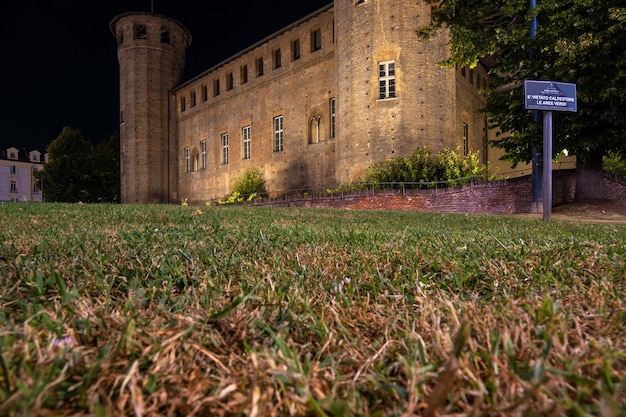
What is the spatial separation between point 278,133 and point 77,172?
2357 cm

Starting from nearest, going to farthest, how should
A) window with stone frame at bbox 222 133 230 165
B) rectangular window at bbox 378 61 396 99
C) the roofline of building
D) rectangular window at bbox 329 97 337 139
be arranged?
rectangular window at bbox 378 61 396 99 < the roofline of building < rectangular window at bbox 329 97 337 139 < window with stone frame at bbox 222 133 230 165

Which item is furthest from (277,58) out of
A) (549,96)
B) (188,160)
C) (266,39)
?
(549,96)

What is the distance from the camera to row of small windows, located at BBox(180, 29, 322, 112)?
85.5ft

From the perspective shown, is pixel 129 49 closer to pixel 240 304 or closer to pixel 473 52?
pixel 473 52

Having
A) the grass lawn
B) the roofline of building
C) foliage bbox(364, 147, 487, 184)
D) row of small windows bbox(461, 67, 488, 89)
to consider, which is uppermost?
the roofline of building

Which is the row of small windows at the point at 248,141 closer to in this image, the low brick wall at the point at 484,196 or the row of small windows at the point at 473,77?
the row of small windows at the point at 473,77

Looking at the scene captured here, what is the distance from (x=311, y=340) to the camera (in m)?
1.23

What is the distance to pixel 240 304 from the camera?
1.42 metres

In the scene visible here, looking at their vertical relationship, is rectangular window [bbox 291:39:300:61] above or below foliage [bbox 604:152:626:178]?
above

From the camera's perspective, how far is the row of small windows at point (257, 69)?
2606 cm

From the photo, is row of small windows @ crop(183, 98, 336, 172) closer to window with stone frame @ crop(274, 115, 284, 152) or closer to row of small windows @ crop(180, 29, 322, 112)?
window with stone frame @ crop(274, 115, 284, 152)

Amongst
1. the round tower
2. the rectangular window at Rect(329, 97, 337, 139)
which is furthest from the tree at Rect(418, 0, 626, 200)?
the round tower

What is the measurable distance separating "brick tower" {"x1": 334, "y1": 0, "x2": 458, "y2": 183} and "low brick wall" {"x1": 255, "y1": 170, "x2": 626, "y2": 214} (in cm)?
409

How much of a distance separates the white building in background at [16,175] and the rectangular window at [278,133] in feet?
189
